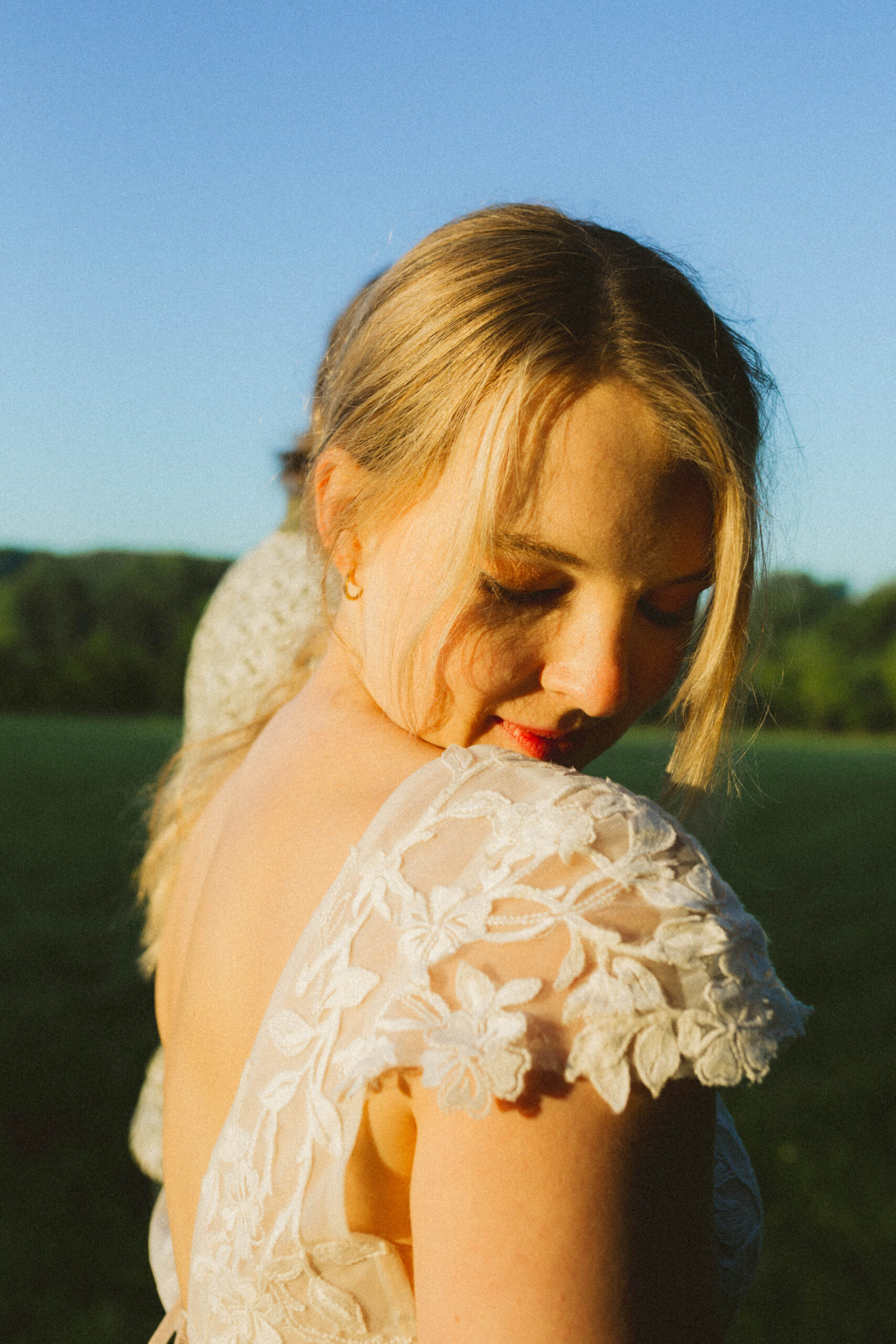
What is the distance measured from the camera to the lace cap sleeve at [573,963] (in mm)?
1005

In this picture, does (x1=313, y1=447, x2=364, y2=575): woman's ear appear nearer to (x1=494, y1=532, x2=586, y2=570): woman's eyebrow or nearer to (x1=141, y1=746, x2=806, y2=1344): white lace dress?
(x1=494, y1=532, x2=586, y2=570): woman's eyebrow

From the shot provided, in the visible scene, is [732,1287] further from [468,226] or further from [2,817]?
[2,817]

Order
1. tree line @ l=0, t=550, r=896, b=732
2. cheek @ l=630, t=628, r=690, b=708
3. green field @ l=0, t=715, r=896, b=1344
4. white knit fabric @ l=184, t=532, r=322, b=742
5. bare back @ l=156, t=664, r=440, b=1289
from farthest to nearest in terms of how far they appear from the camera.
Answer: tree line @ l=0, t=550, r=896, b=732 < green field @ l=0, t=715, r=896, b=1344 < white knit fabric @ l=184, t=532, r=322, b=742 < cheek @ l=630, t=628, r=690, b=708 < bare back @ l=156, t=664, r=440, b=1289

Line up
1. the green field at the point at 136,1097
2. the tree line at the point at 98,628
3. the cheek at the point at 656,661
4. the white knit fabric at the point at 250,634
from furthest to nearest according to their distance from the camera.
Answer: the tree line at the point at 98,628 < the green field at the point at 136,1097 < the white knit fabric at the point at 250,634 < the cheek at the point at 656,661

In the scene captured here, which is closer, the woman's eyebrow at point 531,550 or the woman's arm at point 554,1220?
the woman's arm at point 554,1220

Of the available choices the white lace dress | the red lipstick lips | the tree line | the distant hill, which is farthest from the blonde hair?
the distant hill

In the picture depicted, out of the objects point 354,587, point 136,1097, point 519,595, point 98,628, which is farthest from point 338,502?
point 98,628

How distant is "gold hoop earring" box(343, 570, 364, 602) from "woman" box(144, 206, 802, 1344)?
0.03 metres

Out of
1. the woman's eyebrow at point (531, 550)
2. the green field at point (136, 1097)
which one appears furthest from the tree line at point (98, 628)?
the woman's eyebrow at point (531, 550)

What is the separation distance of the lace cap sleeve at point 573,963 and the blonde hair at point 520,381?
0.47 meters

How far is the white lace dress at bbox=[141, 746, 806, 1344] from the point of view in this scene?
1.02m

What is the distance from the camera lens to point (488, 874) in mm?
1133

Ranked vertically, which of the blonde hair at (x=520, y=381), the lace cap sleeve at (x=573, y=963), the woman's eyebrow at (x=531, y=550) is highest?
the blonde hair at (x=520, y=381)

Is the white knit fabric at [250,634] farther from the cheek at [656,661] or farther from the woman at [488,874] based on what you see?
the cheek at [656,661]
